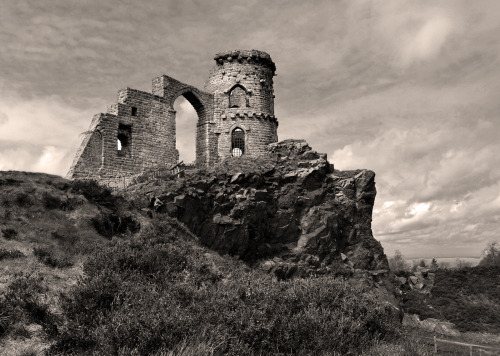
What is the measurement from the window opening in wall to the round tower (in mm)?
7924

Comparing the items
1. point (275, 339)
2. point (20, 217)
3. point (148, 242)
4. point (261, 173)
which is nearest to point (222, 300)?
point (275, 339)

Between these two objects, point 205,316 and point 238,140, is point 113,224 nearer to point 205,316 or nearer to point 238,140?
point 205,316

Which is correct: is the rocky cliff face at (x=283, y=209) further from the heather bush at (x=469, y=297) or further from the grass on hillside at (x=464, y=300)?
the heather bush at (x=469, y=297)

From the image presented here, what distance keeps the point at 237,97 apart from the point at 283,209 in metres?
11.0

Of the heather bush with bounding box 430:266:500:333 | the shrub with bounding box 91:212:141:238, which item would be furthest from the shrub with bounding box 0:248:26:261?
the heather bush with bounding box 430:266:500:333

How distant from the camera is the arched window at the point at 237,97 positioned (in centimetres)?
3603

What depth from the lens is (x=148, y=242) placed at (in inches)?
771

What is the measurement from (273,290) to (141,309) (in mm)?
4554

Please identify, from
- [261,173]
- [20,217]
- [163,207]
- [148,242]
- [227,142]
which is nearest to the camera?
[20,217]

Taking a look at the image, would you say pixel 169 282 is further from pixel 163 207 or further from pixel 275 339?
pixel 163 207

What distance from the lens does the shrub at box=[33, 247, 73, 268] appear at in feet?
50.8

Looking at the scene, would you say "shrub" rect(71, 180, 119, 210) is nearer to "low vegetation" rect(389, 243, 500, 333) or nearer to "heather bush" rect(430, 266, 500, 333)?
"low vegetation" rect(389, 243, 500, 333)

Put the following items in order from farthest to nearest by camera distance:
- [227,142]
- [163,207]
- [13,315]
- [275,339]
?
[227,142] → [163,207] → [13,315] → [275,339]

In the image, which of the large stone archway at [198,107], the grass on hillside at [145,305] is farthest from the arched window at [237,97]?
the grass on hillside at [145,305]
